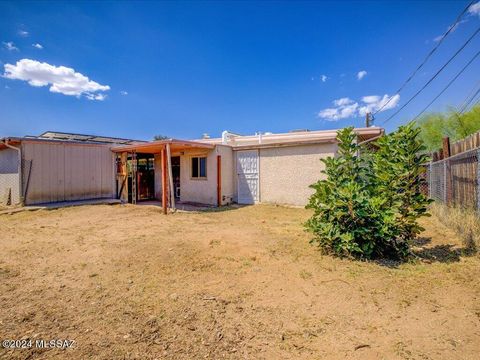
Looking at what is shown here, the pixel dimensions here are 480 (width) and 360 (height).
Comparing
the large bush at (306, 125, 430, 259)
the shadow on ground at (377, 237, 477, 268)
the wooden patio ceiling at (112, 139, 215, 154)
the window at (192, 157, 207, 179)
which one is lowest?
the shadow on ground at (377, 237, 477, 268)

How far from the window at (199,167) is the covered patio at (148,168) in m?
0.36

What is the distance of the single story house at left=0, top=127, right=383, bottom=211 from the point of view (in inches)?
384

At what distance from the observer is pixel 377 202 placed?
13.1 feet

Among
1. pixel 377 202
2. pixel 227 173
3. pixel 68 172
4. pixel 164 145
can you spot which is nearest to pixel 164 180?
pixel 164 145

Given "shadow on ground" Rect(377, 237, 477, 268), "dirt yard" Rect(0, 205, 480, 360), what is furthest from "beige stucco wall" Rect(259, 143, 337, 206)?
"shadow on ground" Rect(377, 237, 477, 268)

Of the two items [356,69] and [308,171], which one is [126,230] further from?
[356,69]

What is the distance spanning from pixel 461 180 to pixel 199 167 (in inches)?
355

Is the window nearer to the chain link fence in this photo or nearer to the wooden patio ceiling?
the wooden patio ceiling

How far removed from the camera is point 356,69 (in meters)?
14.1

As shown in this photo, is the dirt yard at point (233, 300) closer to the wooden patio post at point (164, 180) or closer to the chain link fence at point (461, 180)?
the chain link fence at point (461, 180)

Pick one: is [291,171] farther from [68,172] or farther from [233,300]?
[68,172]

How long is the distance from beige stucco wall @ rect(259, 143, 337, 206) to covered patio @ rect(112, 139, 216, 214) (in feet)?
6.74

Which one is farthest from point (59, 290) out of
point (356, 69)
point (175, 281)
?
point (356, 69)

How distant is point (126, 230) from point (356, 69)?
46.7 feet
